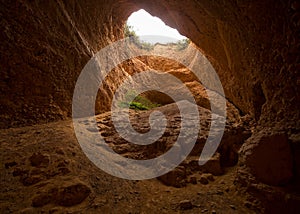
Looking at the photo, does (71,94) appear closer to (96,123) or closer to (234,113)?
(96,123)

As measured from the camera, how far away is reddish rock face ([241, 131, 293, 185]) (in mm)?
2455

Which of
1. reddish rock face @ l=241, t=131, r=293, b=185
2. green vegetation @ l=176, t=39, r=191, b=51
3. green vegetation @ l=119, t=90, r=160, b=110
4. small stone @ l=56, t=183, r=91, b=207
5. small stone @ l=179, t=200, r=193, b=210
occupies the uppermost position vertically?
green vegetation @ l=176, t=39, r=191, b=51

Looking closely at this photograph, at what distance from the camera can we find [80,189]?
2490 millimetres

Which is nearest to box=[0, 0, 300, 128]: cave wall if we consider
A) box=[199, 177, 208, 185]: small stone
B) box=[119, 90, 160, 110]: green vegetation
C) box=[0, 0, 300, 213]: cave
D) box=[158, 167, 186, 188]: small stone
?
box=[0, 0, 300, 213]: cave

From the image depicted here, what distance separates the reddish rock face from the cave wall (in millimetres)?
258

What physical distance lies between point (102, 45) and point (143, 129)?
13.7ft

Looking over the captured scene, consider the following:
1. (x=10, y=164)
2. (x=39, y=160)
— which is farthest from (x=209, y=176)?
(x=10, y=164)

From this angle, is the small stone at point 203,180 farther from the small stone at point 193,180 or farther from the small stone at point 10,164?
the small stone at point 10,164

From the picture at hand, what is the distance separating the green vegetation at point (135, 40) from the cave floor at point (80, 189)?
31.5ft

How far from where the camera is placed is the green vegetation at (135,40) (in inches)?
463

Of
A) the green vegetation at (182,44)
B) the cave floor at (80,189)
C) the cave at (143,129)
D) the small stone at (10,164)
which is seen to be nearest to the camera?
the cave floor at (80,189)

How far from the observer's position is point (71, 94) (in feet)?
16.6

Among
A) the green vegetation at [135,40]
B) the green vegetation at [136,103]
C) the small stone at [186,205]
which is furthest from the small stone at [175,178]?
the green vegetation at [135,40]

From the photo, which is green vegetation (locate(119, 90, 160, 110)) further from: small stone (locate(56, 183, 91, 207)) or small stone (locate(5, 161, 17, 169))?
small stone (locate(56, 183, 91, 207))
